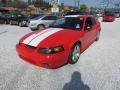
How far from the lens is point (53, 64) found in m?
4.84

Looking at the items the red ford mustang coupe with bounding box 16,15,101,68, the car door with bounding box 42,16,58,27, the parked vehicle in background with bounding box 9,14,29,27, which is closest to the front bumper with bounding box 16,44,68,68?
the red ford mustang coupe with bounding box 16,15,101,68

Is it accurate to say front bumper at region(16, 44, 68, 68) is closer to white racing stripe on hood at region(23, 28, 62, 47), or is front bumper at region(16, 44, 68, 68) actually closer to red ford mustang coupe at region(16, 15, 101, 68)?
red ford mustang coupe at region(16, 15, 101, 68)

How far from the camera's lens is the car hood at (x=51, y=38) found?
198 inches

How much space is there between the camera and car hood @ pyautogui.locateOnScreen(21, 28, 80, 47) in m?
5.02

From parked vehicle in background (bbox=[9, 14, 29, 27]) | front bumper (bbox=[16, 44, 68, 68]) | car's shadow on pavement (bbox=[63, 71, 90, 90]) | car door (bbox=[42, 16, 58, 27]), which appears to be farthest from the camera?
parked vehicle in background (bbox=[9, 14, 29, 27])

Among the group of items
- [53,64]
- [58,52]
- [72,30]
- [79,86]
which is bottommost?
[79,86]

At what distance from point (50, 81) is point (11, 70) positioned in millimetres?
1307

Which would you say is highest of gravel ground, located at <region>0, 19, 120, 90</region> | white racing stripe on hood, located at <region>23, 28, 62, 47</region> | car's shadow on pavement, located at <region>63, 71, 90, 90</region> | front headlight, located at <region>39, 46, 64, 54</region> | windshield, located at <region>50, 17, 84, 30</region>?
windshield, located at <region>50, 17, 84, 30</region>

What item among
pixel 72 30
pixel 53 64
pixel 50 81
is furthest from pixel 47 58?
pixel 72 30

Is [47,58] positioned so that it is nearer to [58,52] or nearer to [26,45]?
[58,52]

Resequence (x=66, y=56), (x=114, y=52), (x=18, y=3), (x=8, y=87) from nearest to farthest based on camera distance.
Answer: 1. (x=8, y=87)
2. (x=66, y=56)
3. (x=114, y=52)
4. (x=18, y=3)

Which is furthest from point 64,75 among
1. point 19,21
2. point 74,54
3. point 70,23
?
point 19,21

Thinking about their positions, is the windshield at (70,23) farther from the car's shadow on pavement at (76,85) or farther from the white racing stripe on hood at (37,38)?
the car's shadow on pavement at (76,85)

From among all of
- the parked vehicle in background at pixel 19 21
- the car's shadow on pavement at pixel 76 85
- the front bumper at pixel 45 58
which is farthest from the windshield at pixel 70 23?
the parked vehicle in background at pixel 19 21
